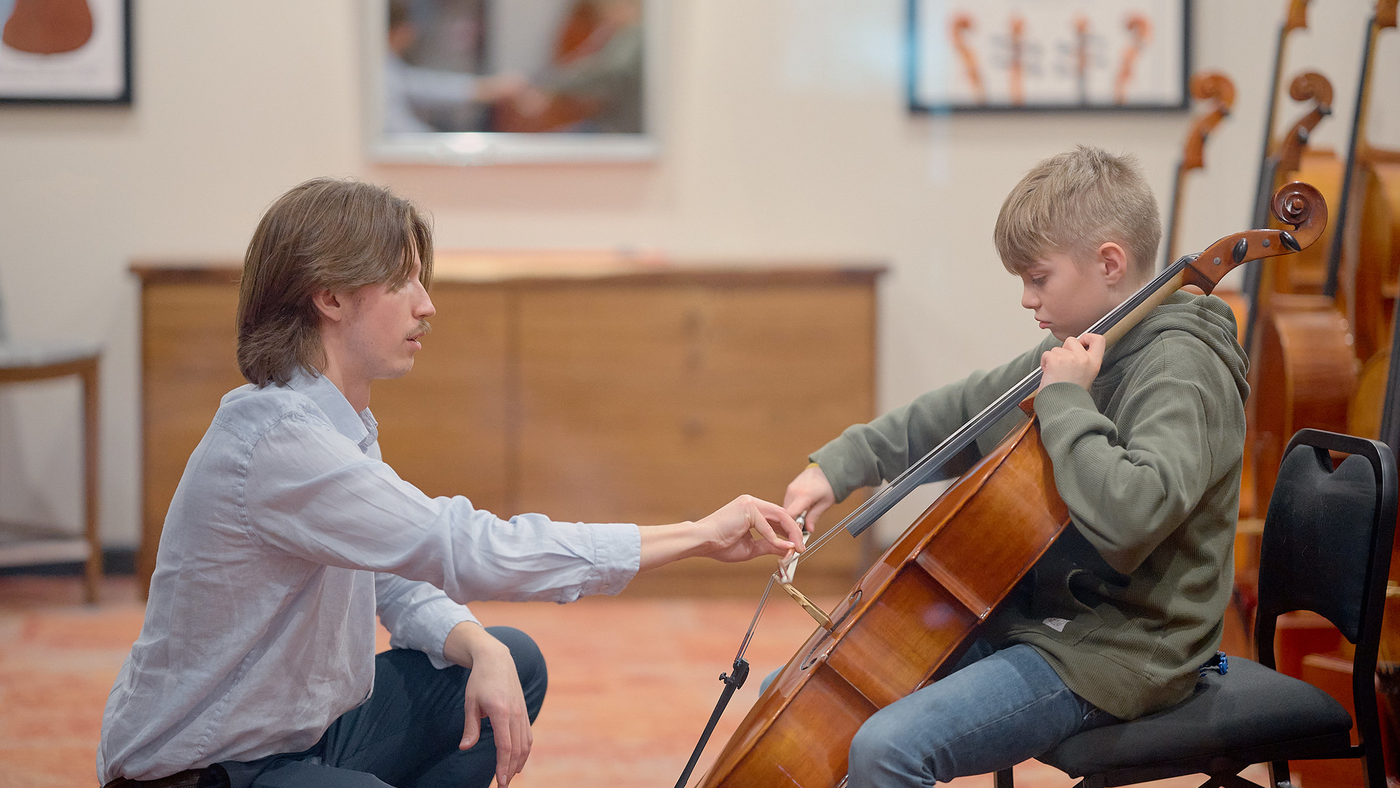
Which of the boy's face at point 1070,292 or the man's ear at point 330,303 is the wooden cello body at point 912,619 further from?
the man's ear at point 330,303

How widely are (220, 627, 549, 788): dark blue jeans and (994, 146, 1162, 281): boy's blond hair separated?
0.84 meters

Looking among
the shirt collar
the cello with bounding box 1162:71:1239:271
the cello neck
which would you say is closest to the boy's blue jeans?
the shirt collar

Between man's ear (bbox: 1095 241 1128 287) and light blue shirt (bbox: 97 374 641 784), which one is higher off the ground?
man's ear (bbox: 1095 241 1128 287)

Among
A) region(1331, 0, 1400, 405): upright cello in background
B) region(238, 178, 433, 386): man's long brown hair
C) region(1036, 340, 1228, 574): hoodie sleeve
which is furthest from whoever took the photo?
region(1331, 0, 1400, 405): upright cello in background

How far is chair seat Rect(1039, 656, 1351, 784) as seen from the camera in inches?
48.5

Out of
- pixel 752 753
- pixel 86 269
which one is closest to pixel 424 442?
pixel 86 269

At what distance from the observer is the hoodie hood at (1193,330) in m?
1.27

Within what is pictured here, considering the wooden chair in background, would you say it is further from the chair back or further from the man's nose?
the chair back

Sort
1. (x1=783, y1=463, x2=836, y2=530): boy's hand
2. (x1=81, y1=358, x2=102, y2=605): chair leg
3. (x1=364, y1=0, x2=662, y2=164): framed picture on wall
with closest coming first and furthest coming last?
(x1=783, y1=463, x2=836, y2=530): boy's hand
(x1=81, y1=358, x2=102, y2=605): chair leg
(x1=364, y1=0, x2=662, y2=164): framed picture on wall

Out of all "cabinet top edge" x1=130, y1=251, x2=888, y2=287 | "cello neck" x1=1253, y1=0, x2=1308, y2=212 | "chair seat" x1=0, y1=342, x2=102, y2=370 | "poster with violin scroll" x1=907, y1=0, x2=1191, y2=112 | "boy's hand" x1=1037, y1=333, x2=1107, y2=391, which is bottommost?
"chair seat" x1=0, y1=342, x2=102, y2=370

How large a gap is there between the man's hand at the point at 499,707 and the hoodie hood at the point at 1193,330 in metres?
0.80

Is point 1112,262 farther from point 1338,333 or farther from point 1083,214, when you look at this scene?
point 1338,333

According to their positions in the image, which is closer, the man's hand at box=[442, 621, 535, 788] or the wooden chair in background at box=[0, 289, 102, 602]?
the man's hand at box=[442, 621, 535, 788]

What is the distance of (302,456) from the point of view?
1.17 metres
